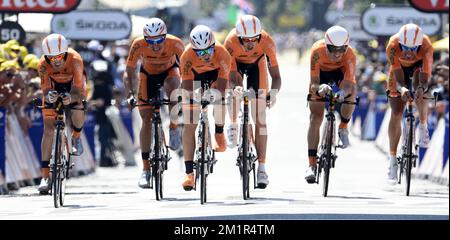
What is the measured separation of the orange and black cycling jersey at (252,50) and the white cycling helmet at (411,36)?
1.54 meters

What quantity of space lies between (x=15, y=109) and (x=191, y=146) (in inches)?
199

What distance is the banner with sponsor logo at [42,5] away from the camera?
2369 centimetres

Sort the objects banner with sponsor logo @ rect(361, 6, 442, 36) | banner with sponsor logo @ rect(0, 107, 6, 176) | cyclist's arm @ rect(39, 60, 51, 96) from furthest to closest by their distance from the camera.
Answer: banner with sponsor logo @ rect(361, 6, 442, 36)
banner with sponsor logo @ rect(0, 107, 6, 176)
cyclist's arm @ rect(39, 60, 51, 96)

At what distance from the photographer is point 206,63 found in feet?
60.6

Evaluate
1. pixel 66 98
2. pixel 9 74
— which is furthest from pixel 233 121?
pixel 9 74

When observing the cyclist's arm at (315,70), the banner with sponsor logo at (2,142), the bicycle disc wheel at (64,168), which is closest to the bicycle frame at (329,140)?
the cyclist's arm at (315,70)

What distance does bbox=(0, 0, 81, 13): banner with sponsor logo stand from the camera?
2369cm

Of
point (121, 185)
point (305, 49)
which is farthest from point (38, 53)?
point (305, 49)

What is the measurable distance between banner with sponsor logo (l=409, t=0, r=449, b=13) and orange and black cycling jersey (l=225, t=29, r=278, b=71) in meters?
5.89

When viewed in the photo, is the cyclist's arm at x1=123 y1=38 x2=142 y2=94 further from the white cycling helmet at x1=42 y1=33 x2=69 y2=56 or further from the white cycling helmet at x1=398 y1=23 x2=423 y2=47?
the white cycling helmet at x1=398 y1=23 x2=423 y2=47

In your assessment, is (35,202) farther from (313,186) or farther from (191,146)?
(313,186)

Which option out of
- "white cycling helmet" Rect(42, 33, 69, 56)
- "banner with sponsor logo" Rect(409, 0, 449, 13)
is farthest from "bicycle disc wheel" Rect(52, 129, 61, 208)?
"banner with sponsor logo" Rect(409, 0, 449, 13)
